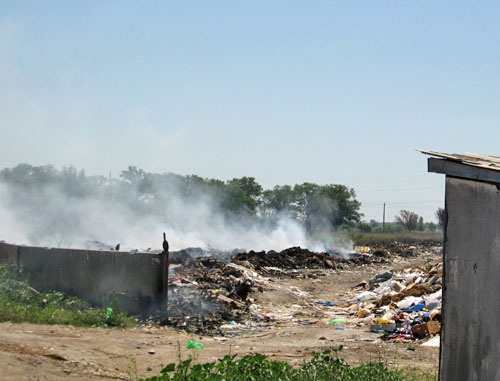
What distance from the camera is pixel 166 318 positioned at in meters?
10.2

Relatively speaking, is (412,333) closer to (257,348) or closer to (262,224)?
(257,348)

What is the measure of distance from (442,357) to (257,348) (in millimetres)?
4194

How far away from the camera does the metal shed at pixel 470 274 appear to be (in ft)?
15.4

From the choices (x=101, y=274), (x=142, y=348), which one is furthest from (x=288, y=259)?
(x=142, y=348)

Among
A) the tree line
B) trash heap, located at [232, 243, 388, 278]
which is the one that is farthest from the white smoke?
trash heap, located at [232, 243, 388, 278]

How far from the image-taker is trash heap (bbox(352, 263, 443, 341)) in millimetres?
9992

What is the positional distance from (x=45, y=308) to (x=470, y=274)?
7.69 m

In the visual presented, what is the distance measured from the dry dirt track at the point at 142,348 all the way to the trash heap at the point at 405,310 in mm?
435

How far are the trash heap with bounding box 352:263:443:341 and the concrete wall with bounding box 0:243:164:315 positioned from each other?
4571mm

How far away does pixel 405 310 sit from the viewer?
1217 centimetres

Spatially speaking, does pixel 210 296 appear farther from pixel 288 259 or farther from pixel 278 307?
pixel 288 259

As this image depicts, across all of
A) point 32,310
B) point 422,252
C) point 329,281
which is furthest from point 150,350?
point 422,252

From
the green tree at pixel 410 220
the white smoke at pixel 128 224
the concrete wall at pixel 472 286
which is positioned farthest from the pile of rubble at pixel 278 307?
the green tree at pixel 410 220

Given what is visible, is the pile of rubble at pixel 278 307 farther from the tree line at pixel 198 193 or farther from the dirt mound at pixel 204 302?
the tree line at pixel 198 193
